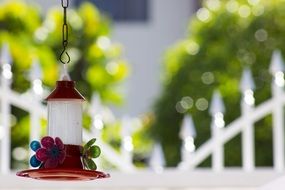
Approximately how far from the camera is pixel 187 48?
41.7 ft

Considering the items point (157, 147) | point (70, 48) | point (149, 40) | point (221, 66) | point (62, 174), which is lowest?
point (62, 174)

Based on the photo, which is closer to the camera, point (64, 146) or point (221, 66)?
point (64, 146)

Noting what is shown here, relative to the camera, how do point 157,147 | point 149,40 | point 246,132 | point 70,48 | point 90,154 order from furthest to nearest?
1. point 149,40
2. point 70,48
3. point 157,147
4. point 246,132
5. point 90,154

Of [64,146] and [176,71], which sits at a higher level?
[176,71]

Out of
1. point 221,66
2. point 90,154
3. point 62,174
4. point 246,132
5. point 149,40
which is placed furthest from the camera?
point 149,40

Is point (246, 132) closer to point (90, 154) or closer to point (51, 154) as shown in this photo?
point (90, 154)

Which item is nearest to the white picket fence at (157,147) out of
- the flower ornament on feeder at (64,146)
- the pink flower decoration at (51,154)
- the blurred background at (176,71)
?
the blurred background at (176,71)

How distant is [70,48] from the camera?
43.2 feet

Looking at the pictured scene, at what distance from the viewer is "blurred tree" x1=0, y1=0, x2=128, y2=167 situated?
1116 cm

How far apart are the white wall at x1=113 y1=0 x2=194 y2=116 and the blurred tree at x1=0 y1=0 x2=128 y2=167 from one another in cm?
468

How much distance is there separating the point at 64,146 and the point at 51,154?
8 centimetres

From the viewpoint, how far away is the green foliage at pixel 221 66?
11.4 m

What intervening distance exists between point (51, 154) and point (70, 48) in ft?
26.7

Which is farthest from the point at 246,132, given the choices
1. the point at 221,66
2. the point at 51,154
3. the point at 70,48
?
the point at 70,48
